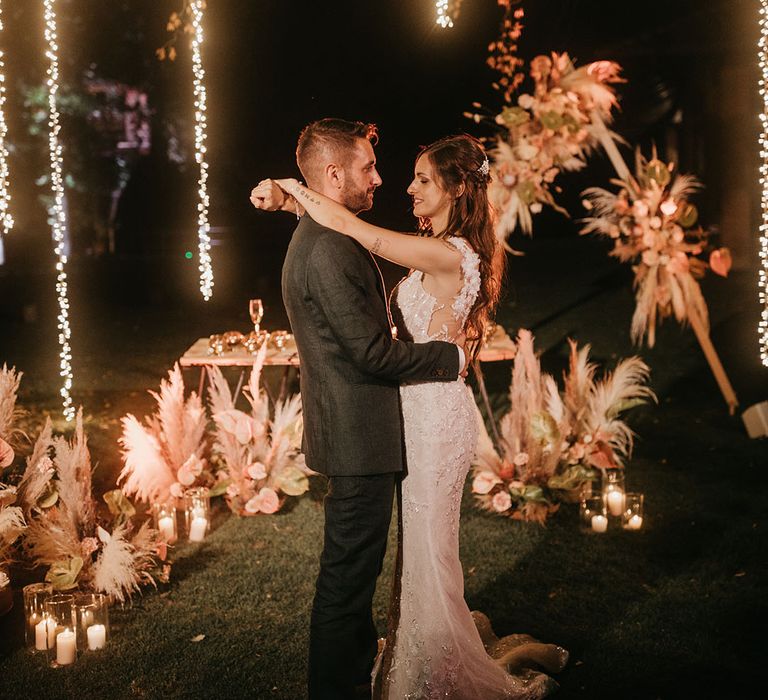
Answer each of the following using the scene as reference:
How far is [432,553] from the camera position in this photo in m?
3.16

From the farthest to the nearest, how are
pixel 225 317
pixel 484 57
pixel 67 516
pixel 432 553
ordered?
pixel 225 317
pixel 484 57
pixel 67 516
pixel 432 553

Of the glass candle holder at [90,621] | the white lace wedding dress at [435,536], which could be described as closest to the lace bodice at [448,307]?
the white lace wedding dress at [435,536]

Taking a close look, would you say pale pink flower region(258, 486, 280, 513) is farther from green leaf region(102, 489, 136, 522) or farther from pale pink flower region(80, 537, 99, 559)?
pale pink flower region(80, 537, 99, 559)

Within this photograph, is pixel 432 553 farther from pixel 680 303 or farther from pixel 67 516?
pixel 680 303

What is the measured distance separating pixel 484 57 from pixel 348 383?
7.81 metres

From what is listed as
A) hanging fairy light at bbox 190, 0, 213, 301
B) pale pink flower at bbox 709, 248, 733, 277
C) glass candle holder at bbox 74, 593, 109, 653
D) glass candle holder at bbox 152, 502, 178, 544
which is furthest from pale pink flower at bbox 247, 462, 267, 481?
pale pink flower at bbox 709, 248, 733, 277

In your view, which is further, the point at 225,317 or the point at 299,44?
the point at 225,317

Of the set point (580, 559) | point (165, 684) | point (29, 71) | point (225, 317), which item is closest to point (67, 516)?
point (165, 684)

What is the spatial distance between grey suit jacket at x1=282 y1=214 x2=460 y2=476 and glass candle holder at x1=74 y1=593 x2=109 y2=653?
138 centimetres

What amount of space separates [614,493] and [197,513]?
242 cm

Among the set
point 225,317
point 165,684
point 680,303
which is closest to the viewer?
point 165,684

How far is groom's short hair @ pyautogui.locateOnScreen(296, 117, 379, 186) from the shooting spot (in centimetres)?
296

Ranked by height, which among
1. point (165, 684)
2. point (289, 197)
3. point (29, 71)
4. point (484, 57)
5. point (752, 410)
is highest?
point (29, 71)

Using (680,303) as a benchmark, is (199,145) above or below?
above
